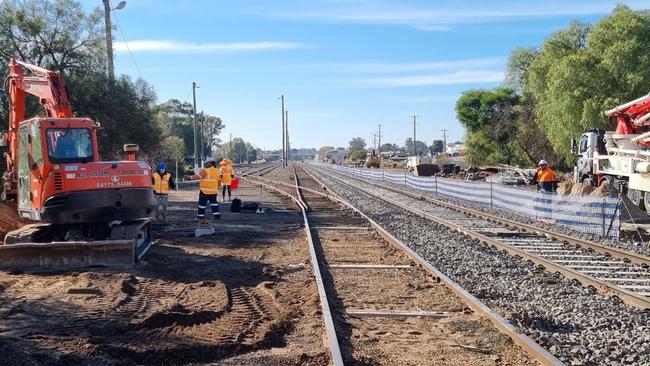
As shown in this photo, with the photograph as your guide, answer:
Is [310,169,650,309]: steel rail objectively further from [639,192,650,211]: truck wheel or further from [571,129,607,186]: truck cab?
[571,129,607,186]: truck cab

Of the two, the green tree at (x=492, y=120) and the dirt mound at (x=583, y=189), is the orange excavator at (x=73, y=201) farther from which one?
the green tree at (x=492, y=120)

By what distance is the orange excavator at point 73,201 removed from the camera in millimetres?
11367

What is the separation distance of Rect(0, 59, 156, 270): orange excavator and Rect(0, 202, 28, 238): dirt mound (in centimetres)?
427

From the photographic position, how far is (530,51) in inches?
2232

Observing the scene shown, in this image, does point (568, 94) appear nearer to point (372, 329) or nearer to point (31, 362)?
point (372, 329)

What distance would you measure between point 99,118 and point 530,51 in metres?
39.7

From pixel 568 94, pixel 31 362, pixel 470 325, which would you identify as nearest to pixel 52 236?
pixel 31 362

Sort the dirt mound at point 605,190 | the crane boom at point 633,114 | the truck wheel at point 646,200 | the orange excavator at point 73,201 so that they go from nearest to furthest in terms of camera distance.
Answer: the orange excavator at point 73,201 < the truck wheel at point 646,200 < the dirt mound at point 605,190 < the crane boom at point 633,114

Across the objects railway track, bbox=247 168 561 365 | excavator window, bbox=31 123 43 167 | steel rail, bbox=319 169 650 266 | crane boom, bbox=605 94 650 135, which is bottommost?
steel rail, bbox=319 169 650 266

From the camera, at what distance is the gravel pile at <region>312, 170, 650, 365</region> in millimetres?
6703

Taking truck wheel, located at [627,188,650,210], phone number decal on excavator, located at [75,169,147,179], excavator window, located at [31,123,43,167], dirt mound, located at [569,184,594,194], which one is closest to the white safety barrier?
dirt mound, located at [569,184,594,194]

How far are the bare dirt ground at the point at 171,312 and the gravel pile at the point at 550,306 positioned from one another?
7.70 ft

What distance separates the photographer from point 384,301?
8.91 m

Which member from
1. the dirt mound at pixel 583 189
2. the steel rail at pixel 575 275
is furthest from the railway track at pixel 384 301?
the dirt mound at pixel 583 189
